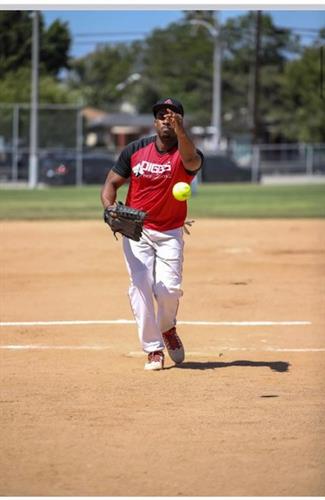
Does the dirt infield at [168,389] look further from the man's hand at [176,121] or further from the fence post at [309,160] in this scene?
the fence post at [309,160]

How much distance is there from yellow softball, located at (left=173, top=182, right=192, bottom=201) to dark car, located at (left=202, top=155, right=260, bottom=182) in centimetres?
4057

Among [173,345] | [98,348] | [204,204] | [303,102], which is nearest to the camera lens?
[173,345]

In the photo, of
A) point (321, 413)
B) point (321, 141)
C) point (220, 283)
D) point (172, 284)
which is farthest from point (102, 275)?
point (321, 141)

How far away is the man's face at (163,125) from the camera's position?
8.28 metres

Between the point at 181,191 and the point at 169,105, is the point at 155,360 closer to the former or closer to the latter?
the point at 181,191

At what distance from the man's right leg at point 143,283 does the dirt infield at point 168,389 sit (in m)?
0.33

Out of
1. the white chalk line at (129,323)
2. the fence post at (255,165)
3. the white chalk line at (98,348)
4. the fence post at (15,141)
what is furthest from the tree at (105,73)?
the white chalk line at (98,348)

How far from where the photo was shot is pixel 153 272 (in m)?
8.80

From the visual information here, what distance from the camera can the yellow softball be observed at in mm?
8352

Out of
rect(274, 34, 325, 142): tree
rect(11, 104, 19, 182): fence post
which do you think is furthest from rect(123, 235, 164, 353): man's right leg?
rect(274, 34, 325, 142): tree

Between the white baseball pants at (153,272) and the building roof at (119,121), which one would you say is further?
the building roof at (119,121)

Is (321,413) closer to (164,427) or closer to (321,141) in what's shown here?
(164,427)

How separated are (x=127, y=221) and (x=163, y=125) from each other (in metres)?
0.79

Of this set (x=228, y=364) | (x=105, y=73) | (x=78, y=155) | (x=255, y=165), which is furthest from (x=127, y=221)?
(x=105, y=73)
